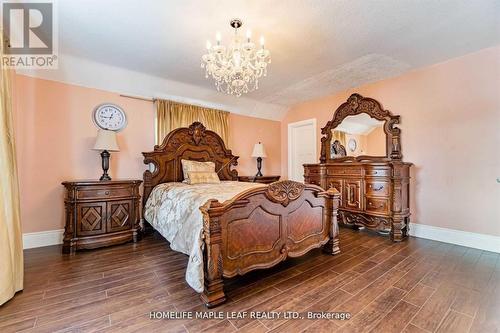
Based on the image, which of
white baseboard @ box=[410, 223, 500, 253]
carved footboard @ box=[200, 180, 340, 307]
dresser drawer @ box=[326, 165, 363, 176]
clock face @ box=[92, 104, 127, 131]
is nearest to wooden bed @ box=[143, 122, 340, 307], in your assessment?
carved footboard @ box=[200, 180, 340, 307]

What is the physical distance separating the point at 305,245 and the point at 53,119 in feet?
12.7

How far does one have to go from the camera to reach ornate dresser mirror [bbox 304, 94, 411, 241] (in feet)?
11.0

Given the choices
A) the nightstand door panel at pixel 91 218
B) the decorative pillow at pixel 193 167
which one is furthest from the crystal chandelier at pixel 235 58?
the nightstand door panel at pixel 91 218

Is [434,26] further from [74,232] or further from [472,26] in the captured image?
[74,232]

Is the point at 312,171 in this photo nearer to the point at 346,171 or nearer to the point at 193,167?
the point at 346,171

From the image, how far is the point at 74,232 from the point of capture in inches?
112

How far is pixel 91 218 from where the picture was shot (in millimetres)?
2947

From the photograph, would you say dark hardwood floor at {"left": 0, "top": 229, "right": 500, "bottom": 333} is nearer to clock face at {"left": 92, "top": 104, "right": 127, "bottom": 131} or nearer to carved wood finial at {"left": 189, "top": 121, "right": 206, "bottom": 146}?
clock face at {"left": 92, "top": 104, "right": 127, "bottom": 131}

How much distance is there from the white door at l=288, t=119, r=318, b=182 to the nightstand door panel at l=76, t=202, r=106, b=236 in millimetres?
3957

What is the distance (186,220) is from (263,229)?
0.76 m

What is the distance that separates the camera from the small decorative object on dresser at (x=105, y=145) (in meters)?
3.17

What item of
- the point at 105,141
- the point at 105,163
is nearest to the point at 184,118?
the point at 105,141

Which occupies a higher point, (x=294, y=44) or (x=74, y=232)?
(x=294, y=44)

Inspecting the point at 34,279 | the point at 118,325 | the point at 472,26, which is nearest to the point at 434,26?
the point at 472,26
